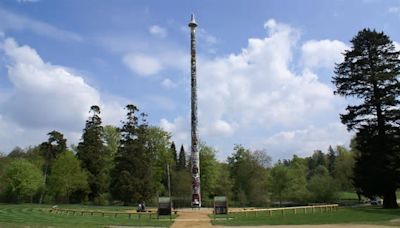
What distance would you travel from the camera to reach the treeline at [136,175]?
209 feet

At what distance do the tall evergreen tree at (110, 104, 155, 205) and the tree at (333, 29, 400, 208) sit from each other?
1284 inches

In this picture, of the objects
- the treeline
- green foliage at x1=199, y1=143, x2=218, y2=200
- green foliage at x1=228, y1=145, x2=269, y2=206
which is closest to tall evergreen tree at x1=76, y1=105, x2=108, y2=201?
the treeline

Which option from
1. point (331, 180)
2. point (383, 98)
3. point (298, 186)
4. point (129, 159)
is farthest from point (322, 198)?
point (383, 98)

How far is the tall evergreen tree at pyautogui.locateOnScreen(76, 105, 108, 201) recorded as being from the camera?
230ft

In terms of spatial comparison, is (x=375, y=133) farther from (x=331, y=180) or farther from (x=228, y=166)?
(x=228, y=166)

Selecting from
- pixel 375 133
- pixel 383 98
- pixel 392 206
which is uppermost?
pixel 383 98

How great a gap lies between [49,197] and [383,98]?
5257cm

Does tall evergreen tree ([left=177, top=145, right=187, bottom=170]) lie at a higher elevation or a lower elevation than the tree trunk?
higher

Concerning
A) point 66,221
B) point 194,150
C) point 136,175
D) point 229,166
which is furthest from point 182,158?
point 66,221

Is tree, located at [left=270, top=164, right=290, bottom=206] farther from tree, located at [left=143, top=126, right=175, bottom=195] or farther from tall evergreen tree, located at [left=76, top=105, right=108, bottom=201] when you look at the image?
tall evergreen tree, located at [left=76, top=105, right=108, bottom=201]

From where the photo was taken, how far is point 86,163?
232 ft

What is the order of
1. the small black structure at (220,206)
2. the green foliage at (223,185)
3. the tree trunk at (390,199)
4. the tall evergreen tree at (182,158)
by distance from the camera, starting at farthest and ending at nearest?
1. the tall evergreen tree at (182,158)
2. the green foliage at (223,185)
3. the tree trunk at (390,199)
4. the small black structure at (220,206)

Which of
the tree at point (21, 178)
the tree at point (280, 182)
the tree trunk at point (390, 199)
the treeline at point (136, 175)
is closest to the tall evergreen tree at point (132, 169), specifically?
the treeline at point (136, 175)

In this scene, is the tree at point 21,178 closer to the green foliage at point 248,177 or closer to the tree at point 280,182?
the green foliage at point 248,177
